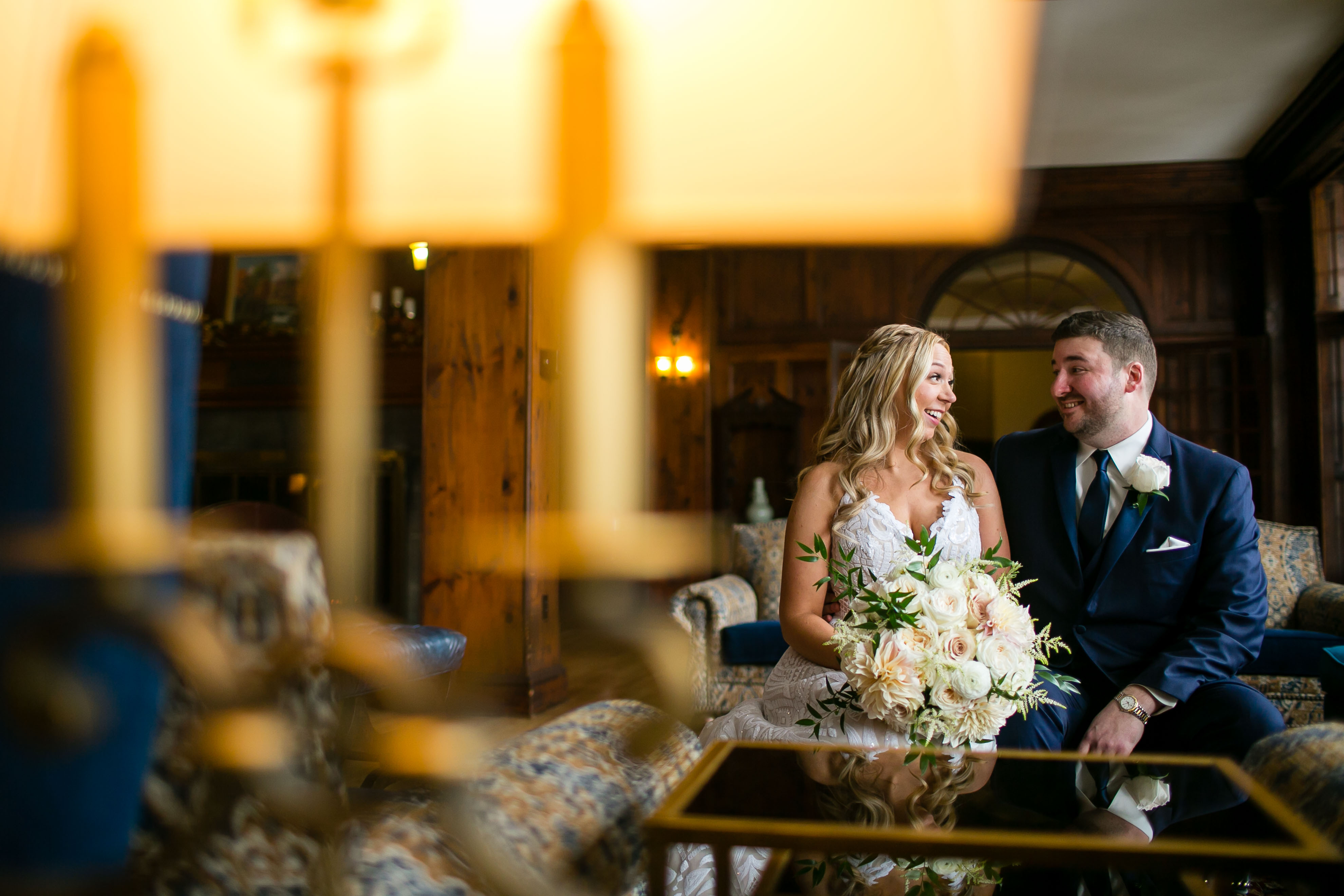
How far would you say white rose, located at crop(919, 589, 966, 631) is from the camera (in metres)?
1.43

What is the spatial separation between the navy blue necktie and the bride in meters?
0.18

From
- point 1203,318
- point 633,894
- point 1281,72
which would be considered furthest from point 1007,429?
point 633,894

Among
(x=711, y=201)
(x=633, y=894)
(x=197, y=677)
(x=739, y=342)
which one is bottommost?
(x=633, y=894)

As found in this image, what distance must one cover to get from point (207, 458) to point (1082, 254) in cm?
598

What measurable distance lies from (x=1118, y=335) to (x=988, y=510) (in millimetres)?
484

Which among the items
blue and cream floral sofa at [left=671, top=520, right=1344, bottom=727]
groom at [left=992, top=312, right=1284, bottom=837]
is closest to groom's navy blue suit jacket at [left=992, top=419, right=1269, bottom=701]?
groom at [left=992, top=312, right=1284, bottom=837]

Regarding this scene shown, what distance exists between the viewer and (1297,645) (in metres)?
3.51

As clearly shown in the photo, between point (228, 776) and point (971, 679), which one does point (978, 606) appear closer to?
point (971, 679)

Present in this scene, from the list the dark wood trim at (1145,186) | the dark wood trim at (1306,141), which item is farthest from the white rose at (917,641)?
the dark wood trim at (1145,186)

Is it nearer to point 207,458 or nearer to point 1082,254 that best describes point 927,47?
point 207,458

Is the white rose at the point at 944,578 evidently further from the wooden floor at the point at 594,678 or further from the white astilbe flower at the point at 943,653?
the wooden floor at the point at 594,678

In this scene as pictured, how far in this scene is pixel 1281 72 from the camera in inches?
199

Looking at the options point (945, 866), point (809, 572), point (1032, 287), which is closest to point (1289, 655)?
point (809, 572)

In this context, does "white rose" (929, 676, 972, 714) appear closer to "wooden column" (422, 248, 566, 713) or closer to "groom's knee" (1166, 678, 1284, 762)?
"groom's knee" (1166, 678, 1284, 762)
